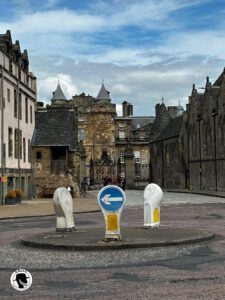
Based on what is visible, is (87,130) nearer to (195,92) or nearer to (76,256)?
(195,92)

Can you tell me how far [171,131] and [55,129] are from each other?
3080 cm

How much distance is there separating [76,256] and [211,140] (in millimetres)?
46541

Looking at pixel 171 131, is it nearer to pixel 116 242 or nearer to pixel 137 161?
pixel 137 161

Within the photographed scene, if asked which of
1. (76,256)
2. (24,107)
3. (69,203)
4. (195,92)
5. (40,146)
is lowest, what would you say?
(76,256)

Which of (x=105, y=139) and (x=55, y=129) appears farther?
(x=105, y=139)

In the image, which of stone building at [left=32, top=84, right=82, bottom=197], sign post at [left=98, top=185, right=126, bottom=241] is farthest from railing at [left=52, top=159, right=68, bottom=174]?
sign post at [left=98, top=185, right=126, bottom=241]

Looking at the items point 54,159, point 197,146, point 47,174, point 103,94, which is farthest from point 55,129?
point 103,94

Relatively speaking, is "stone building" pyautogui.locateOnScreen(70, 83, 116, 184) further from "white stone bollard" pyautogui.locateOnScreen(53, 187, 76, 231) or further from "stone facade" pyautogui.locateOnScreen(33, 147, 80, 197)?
"white stone bollard" pyautogui.locateOnScreen(53, 187, 76, 231)

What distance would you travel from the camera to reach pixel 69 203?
53.6 feet

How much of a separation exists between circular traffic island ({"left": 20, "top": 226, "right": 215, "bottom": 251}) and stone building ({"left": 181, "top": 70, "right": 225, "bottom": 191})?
38.6 meters

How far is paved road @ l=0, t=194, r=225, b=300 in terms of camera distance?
27.5 ft

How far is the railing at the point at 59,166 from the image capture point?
45.6 meters

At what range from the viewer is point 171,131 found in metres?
75.4

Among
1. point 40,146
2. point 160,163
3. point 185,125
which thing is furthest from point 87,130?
point 40,146
